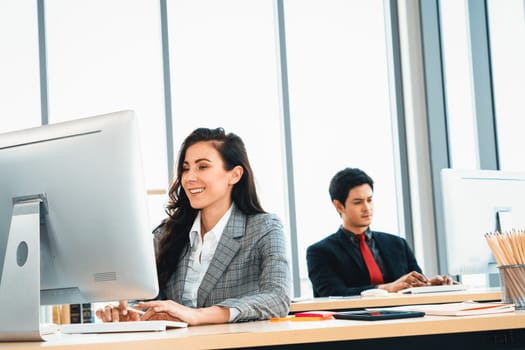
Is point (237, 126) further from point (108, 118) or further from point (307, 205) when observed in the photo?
point (108, 118)

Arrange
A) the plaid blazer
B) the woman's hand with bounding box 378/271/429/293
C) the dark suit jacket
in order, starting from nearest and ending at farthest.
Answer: the plaid blazer
the woman's hand with bounding box 378/271/429/293
the dark suit jacket

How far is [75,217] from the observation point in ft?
5.99

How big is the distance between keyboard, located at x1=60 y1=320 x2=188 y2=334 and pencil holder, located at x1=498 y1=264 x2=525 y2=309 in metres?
0.88

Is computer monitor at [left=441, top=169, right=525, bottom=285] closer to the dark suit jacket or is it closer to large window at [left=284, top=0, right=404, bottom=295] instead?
the dark suit jacket

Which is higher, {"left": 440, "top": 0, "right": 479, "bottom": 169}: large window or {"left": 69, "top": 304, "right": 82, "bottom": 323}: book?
{"left": 440, "top": 0, "right": 479, "bottom": 169}: large window

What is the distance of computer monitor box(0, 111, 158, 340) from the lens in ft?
5.86

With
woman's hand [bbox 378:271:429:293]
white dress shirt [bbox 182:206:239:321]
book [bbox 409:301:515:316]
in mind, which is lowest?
woman's hand [bbox 378:271:429:293]

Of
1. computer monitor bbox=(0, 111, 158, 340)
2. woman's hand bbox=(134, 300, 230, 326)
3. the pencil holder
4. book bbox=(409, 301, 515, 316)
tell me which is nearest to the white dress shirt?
woman's hand bbox=(134, 300, 230, 326)

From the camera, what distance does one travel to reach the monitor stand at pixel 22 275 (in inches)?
70.2

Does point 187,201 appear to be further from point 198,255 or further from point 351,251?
point 351,251

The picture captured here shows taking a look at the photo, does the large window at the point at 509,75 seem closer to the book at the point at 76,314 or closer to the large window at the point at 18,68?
the book at the point at 76,314

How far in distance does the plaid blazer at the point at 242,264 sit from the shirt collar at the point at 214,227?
0.03 metres

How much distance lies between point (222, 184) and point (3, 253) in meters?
0.93

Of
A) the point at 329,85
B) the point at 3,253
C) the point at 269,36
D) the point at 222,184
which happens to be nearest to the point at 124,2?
the point at 269,36
